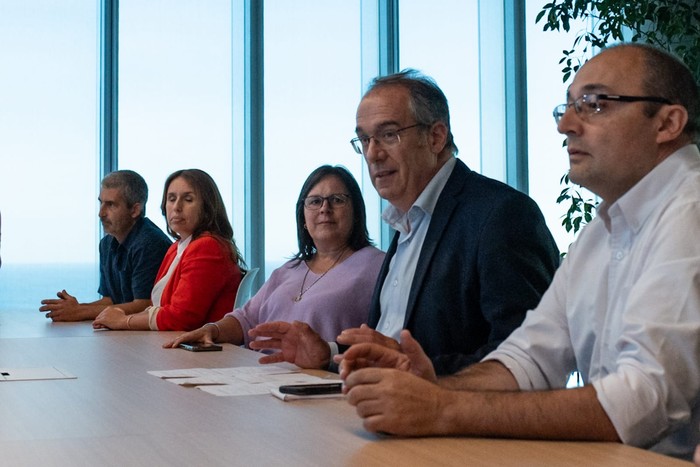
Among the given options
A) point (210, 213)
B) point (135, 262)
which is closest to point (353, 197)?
point (210, 213)

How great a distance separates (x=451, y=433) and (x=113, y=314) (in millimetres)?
2684

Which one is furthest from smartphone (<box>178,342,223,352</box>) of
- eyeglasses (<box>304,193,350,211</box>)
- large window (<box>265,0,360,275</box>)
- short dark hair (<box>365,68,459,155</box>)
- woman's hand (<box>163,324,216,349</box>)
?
large window (<box>265,0,360,275</box>)

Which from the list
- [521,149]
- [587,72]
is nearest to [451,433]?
[587,72]

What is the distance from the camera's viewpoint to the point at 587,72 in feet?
6.20

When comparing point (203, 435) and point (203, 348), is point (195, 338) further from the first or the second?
point (203, 435)

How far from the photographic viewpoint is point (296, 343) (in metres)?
2.50

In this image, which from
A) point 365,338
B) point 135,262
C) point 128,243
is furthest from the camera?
point 128,243

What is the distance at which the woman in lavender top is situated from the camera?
326 cm

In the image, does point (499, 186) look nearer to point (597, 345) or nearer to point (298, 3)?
point (597, 345)

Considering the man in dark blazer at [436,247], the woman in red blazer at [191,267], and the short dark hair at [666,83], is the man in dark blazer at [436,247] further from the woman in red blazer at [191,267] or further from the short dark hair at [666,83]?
the woman in red blazer at [191,267]

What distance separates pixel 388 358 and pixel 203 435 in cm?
40

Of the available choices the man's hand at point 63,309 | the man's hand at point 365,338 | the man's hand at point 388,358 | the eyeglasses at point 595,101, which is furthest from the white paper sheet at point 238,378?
the man's hand at point 63,309

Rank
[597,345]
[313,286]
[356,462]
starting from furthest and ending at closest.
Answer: [313,286] → [597,345] → [356,462]

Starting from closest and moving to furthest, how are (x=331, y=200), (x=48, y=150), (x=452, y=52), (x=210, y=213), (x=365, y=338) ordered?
(x=365, y=338) < (x=331, y=200) < (x=210, y=213) < (x=48, y=150) < (x=452, y=52)
